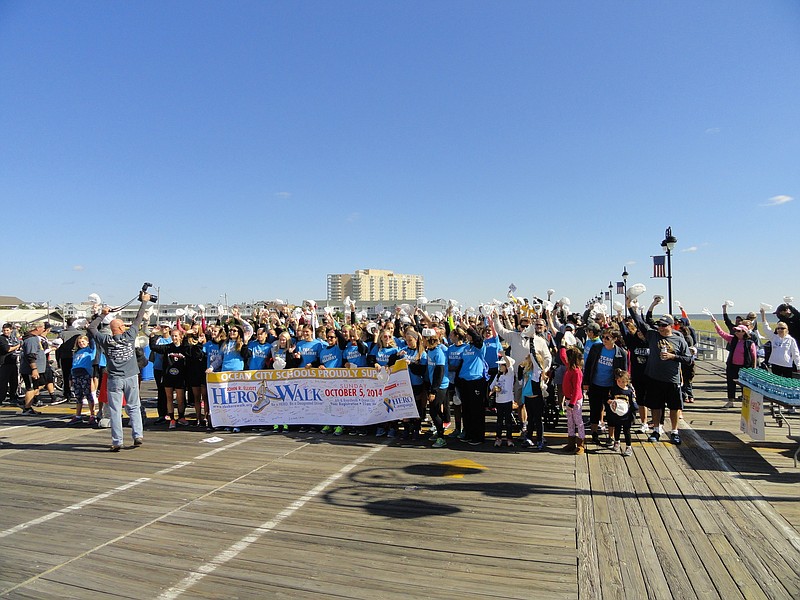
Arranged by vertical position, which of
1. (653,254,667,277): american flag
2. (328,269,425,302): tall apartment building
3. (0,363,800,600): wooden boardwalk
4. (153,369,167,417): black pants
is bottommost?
(0,363,800,600): wooden boardwalk

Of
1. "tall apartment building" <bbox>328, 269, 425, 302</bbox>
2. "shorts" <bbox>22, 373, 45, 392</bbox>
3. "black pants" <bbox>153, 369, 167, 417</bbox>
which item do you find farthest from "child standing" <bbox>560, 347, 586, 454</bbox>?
"tall apartment building" <bbox>328, 269, 425, 302</bbox>

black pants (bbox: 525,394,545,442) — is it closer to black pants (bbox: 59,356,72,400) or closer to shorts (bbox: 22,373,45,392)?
black pants (bbox: 59,356,72,400)

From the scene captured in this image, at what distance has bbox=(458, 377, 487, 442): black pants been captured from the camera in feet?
24.6

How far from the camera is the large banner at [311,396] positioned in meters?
7.99

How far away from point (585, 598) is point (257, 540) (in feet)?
9.28

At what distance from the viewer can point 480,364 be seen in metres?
7.54

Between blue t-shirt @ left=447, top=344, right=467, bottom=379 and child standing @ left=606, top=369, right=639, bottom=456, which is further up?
blue t-shirt @ left=447, top=344, right=467, bottom=379

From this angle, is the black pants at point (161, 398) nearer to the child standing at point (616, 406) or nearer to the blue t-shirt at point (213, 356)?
the blue t-shirt at point (213, 356)

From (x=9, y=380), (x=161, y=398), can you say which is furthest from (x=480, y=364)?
(x=9, y=380)

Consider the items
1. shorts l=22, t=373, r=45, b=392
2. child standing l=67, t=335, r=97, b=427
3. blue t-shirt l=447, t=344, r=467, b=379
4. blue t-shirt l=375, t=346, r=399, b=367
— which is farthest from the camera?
shorts l=22, t=373, r=45, b=392

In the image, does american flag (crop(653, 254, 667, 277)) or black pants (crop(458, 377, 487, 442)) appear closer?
black pants (crop(458, 377, 487, 442))

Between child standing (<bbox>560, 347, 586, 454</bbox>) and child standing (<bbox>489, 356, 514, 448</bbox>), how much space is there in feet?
2.65

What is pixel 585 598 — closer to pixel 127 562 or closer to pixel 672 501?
pixel 672 501

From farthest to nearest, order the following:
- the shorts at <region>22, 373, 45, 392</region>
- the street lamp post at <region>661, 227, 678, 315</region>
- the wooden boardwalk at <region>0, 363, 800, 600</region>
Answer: the street lamp post at <region>661, 227, 678, 315</region>, the shorts at <region>22, 373, 45, 392</region>, the wooden boardwalk at <region>0, 363, 800, 600</region>
